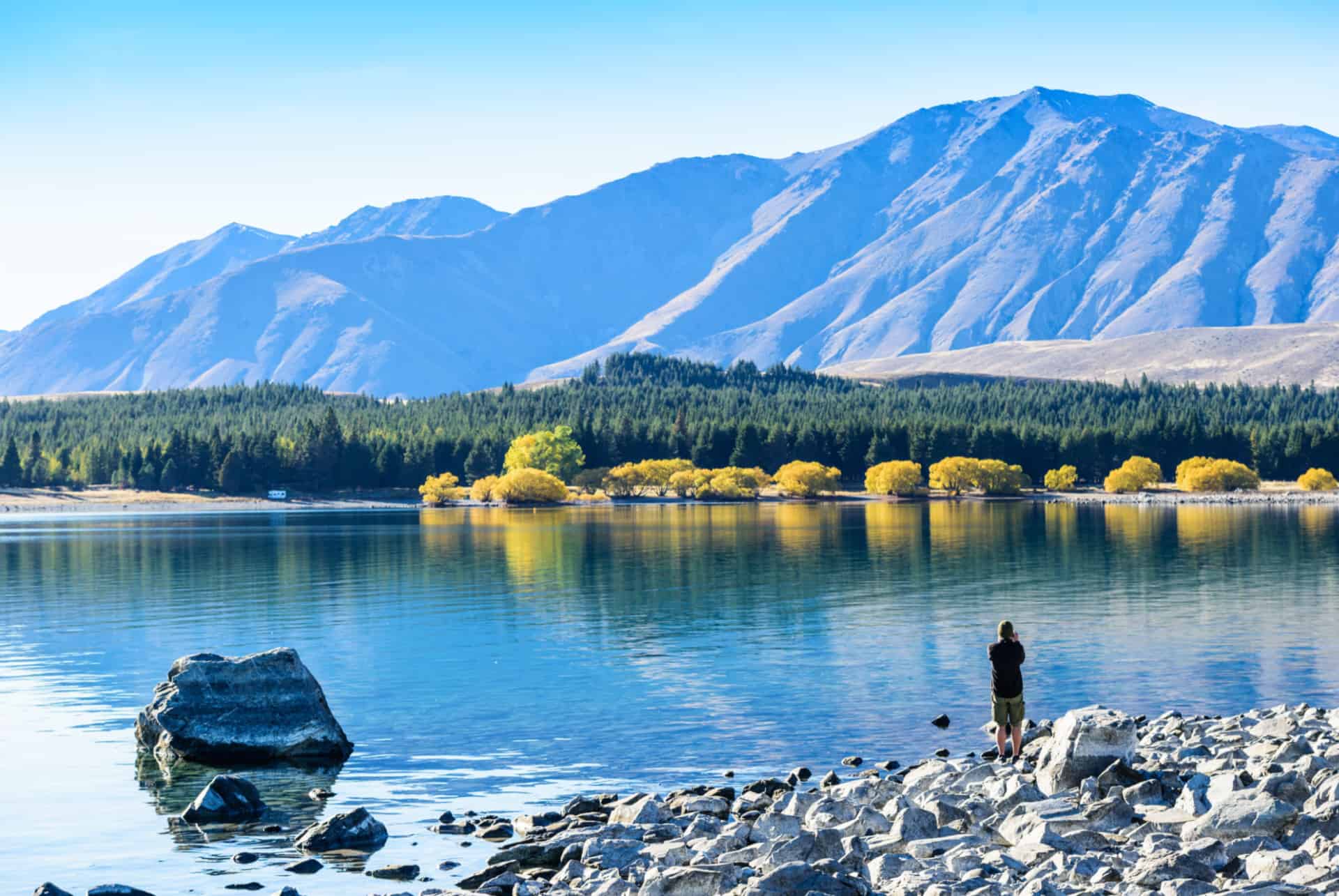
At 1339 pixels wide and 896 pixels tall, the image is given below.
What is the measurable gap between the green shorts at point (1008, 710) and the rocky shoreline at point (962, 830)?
1.00 metres

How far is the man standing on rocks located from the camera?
111 ft

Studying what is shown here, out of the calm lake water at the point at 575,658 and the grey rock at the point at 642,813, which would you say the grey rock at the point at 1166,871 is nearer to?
the grey rock at the point at 642,813

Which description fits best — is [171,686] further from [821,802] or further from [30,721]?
[821,802]

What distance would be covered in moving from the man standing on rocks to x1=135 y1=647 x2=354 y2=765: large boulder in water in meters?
16.9

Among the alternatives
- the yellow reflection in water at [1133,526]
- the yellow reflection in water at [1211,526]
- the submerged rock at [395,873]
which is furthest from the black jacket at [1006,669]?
the yellow reflection in water at [1133,526]

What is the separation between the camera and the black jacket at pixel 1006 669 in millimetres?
33656

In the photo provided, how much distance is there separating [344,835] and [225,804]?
4283mm

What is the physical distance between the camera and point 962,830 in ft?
90.7

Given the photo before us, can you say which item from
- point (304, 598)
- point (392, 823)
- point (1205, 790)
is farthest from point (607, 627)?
point (1205, 790)

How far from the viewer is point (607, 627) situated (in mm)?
66438

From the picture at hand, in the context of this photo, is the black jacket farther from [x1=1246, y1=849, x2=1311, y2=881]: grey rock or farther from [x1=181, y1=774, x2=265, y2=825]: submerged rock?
[x1=181, y1=774, x2=265, y2=825]: submerged rock

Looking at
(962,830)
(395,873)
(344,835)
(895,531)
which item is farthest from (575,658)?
(895,531)

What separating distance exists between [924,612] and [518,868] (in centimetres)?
4509

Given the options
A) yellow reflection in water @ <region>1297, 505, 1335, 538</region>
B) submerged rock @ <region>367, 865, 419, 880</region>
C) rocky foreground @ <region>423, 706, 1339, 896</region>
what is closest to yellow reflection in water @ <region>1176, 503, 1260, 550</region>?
yellow reflection in water @ <region>1297, 505, 1335, 538</region>
